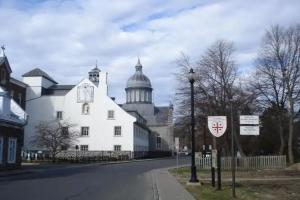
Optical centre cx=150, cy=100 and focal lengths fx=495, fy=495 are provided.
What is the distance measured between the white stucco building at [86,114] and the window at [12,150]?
41792 mm

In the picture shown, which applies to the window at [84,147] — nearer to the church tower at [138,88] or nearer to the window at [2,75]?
the window at [2,75]

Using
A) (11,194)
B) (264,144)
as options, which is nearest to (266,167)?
A: (264,144)

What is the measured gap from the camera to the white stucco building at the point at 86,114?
83.0m

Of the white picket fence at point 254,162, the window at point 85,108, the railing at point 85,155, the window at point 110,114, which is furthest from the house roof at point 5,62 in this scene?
the window at point 110,114

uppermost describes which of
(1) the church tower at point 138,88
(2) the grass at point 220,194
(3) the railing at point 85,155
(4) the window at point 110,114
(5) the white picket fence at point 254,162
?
(1) the church tower at point 138,88

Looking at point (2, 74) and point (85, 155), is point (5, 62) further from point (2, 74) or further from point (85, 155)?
point (85, 155)

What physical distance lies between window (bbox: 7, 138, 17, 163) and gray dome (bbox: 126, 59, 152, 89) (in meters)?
95.2

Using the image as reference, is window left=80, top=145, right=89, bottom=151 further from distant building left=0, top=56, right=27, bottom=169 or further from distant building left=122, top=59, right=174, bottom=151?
distant building left=122, top=59, right=174, bottom=151

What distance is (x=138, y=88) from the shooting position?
5349 inches

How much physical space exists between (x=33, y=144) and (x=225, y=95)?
1783 inches

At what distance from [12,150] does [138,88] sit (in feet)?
317

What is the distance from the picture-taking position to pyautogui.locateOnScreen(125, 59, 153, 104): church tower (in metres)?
136

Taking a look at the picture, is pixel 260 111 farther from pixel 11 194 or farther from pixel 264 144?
pixel 11 194

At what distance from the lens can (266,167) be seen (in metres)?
43.8
